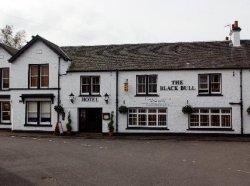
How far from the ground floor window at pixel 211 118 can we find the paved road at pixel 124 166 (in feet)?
20.8

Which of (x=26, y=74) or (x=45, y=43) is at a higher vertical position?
(x=45, y=43)

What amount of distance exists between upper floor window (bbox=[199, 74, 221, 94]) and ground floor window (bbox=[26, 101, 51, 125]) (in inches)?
492

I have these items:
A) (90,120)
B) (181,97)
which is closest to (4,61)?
(90,120)

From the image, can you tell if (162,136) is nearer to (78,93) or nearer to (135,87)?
(135,87)

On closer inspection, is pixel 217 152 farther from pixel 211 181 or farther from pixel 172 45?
pixel 172 45

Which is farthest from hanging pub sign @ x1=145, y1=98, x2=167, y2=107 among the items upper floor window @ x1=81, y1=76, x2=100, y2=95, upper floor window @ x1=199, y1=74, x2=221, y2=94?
upper floor window @ x1=81, y1=76, x2=100, y2=95

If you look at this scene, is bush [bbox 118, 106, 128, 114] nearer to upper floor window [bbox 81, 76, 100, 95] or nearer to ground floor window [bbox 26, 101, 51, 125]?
upper floor window [bbox 81, 76, 100, 95]

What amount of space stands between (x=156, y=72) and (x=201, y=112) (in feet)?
15.1

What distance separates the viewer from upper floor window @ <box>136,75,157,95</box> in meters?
26.2

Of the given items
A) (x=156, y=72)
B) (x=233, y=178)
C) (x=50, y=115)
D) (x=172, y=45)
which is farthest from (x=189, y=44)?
(x=233, y=178)

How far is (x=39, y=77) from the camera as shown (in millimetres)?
28188

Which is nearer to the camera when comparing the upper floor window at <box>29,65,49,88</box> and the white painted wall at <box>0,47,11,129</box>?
the upper floor window at <box>29,65,49,88</box>

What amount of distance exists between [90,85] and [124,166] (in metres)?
15.0

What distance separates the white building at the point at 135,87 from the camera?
24.9 meters
